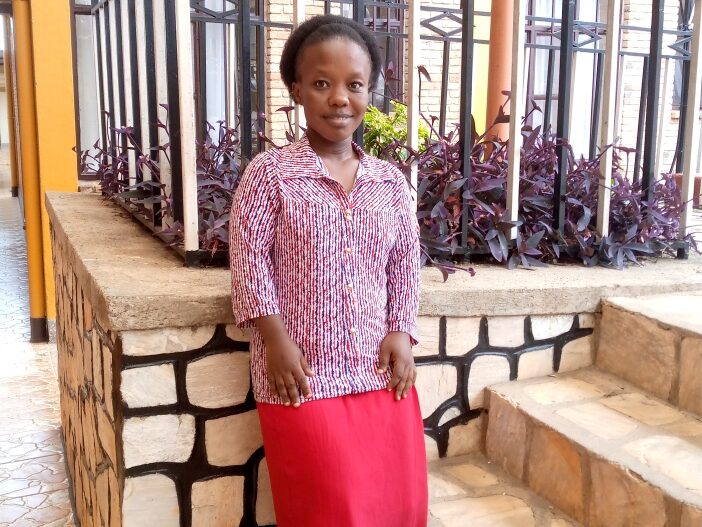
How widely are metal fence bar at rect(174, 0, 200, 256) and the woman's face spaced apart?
495 mm

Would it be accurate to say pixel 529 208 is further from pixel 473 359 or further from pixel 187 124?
pixel 187 124

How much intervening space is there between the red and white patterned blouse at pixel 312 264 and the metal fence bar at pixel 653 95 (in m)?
1.33

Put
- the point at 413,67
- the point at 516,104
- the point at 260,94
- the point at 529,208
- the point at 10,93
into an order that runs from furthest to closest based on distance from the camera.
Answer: the point at 10,93, the point at 260,94, the point at 529,208, the point at 516,104, the point at 413,67

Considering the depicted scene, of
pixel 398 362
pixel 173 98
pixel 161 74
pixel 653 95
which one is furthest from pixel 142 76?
pixel 653 95

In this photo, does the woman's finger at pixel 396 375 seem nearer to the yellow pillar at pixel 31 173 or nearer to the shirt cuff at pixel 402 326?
the shirt cuff at pixel 402 326

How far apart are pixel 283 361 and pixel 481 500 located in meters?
0.72

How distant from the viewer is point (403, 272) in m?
1.64

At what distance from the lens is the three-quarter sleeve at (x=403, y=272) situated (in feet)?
Result: 5.33

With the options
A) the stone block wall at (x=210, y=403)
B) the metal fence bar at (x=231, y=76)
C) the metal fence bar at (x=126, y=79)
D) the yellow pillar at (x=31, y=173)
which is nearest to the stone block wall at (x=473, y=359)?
the stone block wall at (x=210, y=403)

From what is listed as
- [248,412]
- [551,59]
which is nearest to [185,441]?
[248,412]

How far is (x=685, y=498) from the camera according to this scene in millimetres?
1455

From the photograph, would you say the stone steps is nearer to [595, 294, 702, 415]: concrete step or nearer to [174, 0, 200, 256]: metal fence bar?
[595, 294, 702, 415]: concrete step

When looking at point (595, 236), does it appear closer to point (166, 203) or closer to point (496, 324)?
point (496, 324)

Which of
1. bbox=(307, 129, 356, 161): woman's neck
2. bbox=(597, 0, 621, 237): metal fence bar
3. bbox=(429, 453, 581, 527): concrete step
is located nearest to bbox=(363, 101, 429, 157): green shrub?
bbox=(597, 0, 621, 237): metal fence bar
